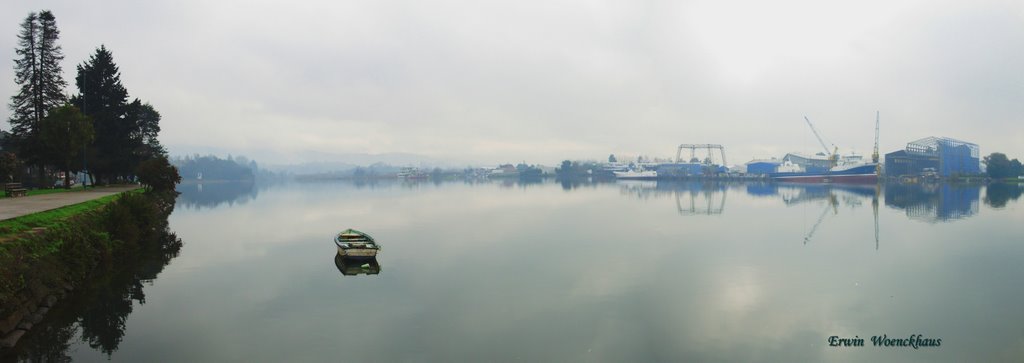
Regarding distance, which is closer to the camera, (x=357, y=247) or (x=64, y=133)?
(x=357, y=247)

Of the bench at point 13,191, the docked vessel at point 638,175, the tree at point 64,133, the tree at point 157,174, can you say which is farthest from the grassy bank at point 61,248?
the docked vessel at point 638,175

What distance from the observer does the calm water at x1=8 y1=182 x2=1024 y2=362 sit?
11.9m

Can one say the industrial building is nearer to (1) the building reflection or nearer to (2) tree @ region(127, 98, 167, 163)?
(1) the building reflection

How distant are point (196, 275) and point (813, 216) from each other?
42.3 meters

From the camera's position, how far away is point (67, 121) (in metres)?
32.4

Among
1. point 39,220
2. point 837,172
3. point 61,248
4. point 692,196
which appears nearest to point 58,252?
point 61,248

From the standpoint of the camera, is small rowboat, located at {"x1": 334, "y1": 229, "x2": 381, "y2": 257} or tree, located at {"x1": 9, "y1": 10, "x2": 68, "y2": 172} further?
tree, located at {"x1": 9, "y1": 10, "x2": 68, "y2": 172}

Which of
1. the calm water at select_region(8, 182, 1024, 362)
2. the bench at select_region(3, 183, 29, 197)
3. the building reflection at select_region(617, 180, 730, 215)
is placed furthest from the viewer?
the building reflection at select_region(617, 180, 730, 215)

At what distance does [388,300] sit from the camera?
1593cm

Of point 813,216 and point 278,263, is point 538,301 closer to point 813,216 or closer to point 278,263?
point 278,263

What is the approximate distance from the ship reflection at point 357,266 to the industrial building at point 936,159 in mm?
132099

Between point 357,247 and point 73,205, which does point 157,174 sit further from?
point 357,247

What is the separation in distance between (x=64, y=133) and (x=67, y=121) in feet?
2.49

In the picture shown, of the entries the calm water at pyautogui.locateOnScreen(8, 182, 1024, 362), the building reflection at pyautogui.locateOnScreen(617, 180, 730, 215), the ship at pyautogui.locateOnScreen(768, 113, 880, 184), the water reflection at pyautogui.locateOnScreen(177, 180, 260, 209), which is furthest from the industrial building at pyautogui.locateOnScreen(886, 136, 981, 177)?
the water reflection at pyautogui.locateOnScreen(177, 180, 260, 209)
